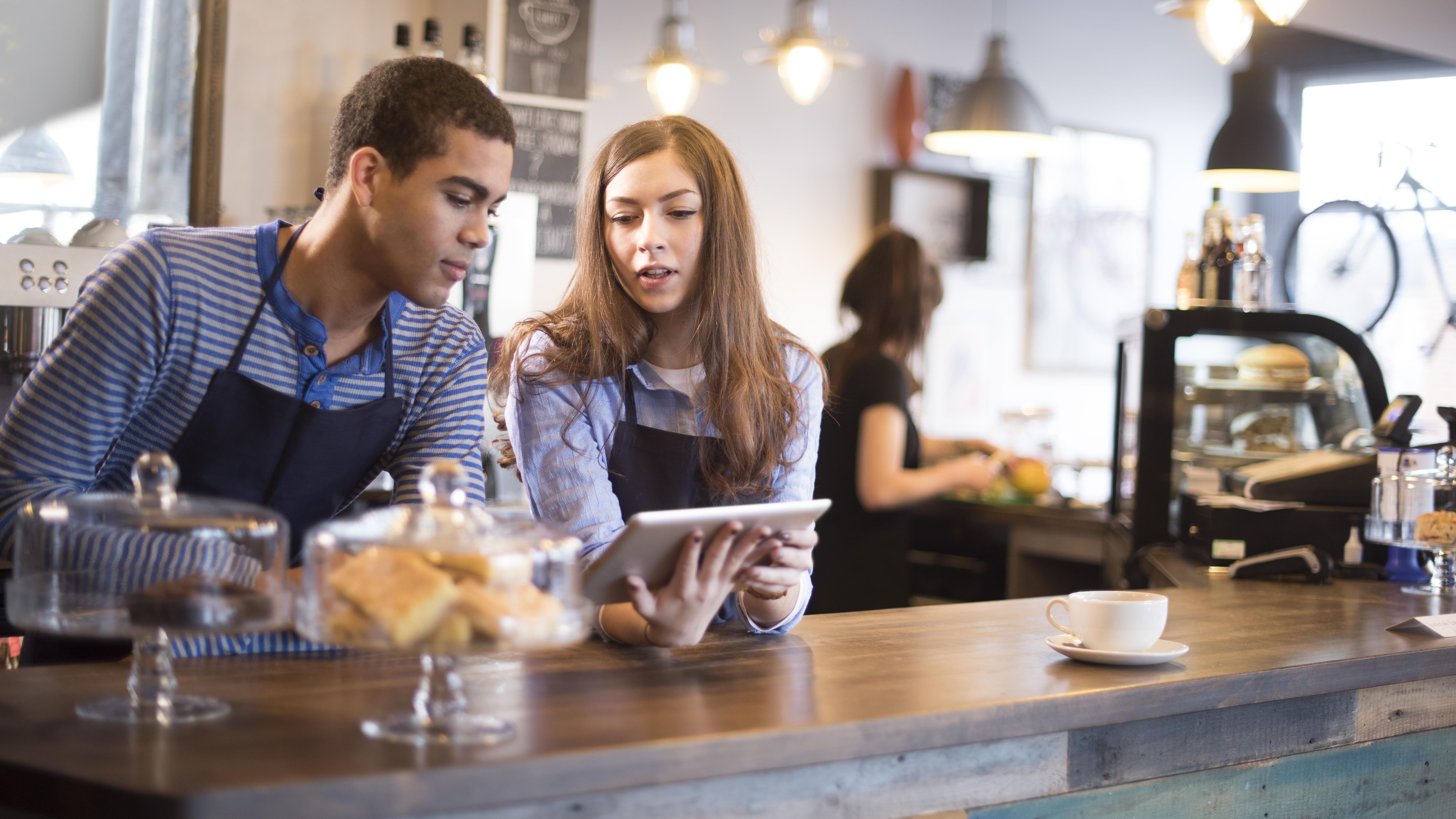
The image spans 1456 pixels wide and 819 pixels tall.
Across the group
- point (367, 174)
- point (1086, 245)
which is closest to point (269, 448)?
point (367, 174)

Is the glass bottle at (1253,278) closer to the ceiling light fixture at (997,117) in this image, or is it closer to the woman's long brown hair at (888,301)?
the woman's long brown hair at (888,301)

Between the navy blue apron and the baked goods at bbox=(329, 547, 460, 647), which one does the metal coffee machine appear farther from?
the baked goods at bbox=(329, 547, 460, 647)

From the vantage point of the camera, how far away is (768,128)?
18.2 feet

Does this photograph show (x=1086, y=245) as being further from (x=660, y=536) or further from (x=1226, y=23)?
(x=660, y=536)

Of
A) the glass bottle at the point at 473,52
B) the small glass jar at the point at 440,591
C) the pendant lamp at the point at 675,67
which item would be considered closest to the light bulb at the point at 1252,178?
the pendant lamp at the point at 675,67

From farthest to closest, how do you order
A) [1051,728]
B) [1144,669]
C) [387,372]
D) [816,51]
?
[816,51] → [387,372] → [1144,669] → [1051,728]

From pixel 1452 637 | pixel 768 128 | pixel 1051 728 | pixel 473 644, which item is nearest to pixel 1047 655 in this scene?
pixel 1051 728

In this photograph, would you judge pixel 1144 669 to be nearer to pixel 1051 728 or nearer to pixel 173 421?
pixel 1051 728

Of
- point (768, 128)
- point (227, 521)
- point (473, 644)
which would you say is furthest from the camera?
point (768, 128)

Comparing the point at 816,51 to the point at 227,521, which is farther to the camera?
the point at 816,51

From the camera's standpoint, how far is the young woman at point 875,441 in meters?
3.19

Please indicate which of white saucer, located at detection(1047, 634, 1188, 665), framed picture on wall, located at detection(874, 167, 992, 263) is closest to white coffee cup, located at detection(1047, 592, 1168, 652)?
white saucer, located at detection(1047, 634, 1188, 665)

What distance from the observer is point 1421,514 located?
8.09 feet

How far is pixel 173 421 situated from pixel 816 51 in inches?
123
